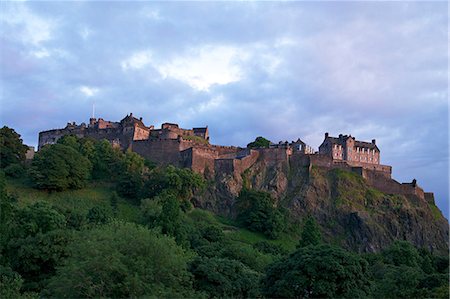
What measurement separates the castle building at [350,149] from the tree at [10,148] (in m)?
51.5

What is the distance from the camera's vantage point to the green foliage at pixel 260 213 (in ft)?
256

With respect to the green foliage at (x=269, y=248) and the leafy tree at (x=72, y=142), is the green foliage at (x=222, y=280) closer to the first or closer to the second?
the green foliage at (x=269, y=248)

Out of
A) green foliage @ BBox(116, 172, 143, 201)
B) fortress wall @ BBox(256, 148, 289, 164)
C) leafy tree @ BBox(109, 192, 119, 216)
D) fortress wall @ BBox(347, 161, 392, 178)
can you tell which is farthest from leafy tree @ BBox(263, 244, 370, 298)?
fortress wall @ BBox(347, 161, 392, 178)

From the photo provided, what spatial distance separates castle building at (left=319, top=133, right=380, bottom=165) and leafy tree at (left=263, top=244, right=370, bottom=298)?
67.9 m

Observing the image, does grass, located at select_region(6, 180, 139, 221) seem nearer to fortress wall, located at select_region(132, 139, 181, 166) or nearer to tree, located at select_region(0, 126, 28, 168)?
tree, located at select_region(0, 126, 28, 168)

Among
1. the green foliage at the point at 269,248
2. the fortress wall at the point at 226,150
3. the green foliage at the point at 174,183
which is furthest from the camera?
the fortress wall at the point at 226,150

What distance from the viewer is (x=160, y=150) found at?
88812 millimetres

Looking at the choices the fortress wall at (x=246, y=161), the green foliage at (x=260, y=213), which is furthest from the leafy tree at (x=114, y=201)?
the fortress wall at (x=246, y=161)

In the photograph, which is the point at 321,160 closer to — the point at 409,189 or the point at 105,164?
the point at 409,189

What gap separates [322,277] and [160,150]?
55.8 meters

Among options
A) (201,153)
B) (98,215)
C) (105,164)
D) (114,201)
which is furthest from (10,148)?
(201,153)

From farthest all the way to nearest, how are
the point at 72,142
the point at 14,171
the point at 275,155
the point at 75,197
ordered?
the point at 275,155 < the point at 72,142 < the point at 14,171 < the point at 75,197

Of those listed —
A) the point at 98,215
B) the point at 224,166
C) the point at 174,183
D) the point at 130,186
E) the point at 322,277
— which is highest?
the point at 224,166

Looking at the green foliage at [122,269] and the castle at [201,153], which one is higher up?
the castle at [201,153]
